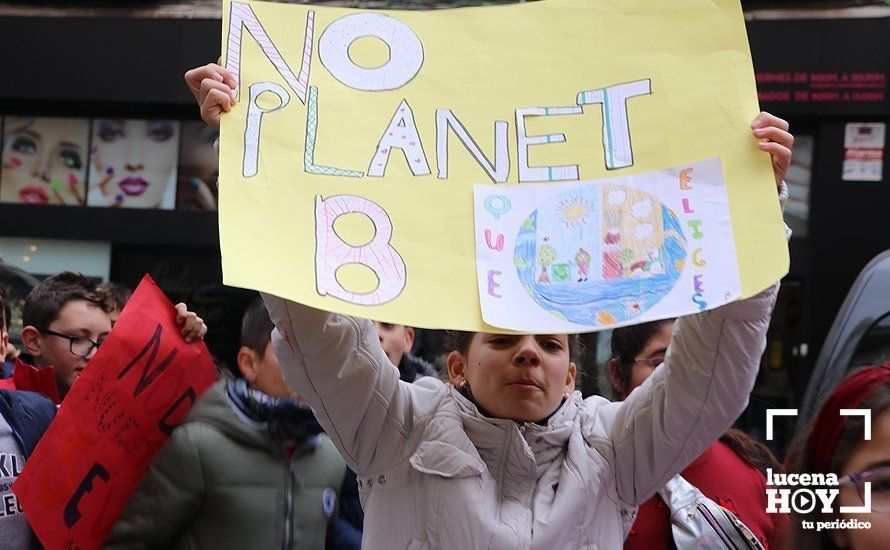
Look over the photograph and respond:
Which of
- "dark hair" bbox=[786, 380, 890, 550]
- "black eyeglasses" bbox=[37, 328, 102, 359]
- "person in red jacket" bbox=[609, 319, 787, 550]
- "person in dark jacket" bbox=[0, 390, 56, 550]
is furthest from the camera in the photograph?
"black eyeglasses" bbox=[37, 328, 102, 359]

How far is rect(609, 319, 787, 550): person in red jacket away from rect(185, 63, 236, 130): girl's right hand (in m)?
1.41

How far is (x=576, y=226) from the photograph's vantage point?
83.0 inches

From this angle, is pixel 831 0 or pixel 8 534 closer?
pixel 8 534

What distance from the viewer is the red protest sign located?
270 centimetres

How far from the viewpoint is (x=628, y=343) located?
315 cm

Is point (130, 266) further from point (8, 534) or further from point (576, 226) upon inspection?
point (576, 226)

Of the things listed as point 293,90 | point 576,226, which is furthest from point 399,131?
point 576,226

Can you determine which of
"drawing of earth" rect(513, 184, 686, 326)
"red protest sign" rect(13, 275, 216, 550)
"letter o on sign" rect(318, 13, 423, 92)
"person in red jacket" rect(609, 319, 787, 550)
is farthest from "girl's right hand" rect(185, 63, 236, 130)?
"person in red jacket" rect(609, 319, 787, 550)

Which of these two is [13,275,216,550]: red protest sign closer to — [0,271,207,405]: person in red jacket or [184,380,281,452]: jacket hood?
[184,380,281,452]: jacket hood

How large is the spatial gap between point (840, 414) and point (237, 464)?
171 cm

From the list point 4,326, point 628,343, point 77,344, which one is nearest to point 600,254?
point 628,343

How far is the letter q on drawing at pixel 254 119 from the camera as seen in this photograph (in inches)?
83.2

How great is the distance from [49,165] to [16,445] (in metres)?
6.09

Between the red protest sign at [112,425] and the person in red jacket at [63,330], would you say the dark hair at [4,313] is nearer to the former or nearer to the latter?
the person in red jacket at [63,330]
